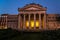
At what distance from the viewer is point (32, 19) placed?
71438mm

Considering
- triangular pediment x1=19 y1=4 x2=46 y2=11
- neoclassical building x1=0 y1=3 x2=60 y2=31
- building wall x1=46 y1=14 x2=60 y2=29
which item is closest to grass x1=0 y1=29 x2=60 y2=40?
neoclassical building x1=0 y1=3 x2=60 y2=31

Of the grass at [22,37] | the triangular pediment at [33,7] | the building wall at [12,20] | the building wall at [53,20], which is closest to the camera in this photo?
the grass at [22,37]

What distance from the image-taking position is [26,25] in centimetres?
7150

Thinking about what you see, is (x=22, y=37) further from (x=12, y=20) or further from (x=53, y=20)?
(x=12, y=20)

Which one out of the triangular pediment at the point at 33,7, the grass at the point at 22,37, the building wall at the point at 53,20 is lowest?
the grass at the point at 22,37

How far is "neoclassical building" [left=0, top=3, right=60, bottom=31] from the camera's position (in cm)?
A: 6712

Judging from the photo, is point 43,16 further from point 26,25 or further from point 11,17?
point 11,17

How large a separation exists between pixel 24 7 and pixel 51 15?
43.3 ft

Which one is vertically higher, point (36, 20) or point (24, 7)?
point (24, 7)

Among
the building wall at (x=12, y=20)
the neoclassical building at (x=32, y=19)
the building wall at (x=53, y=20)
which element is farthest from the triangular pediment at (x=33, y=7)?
the building wall at (x=12, y=20)

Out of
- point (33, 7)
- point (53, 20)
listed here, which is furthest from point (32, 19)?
point (53, 20)

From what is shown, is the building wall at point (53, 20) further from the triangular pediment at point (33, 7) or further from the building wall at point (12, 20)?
the building wall at point (12, 20)

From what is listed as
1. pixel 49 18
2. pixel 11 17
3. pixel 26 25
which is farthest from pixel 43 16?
pixel 11 17

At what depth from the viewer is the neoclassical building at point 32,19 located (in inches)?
2643
